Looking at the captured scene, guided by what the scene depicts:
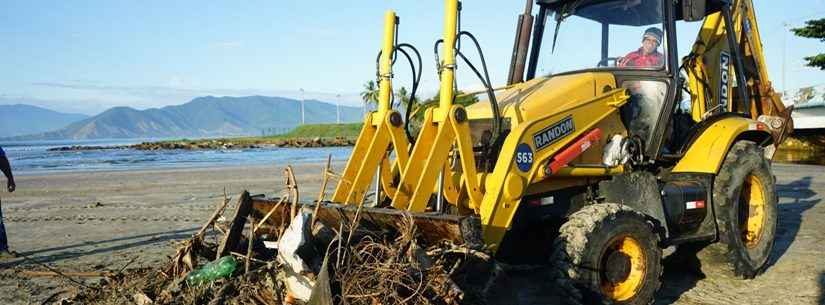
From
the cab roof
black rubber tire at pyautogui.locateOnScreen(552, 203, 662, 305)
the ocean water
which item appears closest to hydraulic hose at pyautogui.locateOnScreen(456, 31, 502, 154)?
black rubber tire at pyautogui.locateOnScreen(552, 203, 662, 305)

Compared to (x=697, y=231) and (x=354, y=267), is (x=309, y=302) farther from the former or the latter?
(x=697, y=231)

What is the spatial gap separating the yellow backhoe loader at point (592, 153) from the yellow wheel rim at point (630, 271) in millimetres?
10

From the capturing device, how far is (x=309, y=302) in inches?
139

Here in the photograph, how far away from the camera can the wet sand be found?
5.62 m

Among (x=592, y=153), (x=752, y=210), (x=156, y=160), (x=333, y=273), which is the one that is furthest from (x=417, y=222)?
(x=156, y=160)

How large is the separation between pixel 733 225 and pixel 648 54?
5.39 feet

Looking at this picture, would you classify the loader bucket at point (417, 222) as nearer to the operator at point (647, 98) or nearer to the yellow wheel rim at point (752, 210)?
the operator at point (647, 98)

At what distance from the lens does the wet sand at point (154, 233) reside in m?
5.62

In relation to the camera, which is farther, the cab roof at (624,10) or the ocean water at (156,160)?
the ocean water at (156,160)

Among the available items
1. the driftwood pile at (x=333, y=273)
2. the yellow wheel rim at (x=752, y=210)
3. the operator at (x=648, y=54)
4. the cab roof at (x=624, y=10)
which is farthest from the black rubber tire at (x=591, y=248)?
the yellow wheel rim at (x=752, y=210)

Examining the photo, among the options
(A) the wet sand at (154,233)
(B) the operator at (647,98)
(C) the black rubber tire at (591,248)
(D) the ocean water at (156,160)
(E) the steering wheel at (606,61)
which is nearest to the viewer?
(C) the black rubber tire at (591,248)

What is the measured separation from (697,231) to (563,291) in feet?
6.29

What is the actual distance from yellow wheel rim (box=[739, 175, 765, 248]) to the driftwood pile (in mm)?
3628

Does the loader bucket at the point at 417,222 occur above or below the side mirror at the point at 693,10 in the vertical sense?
below
